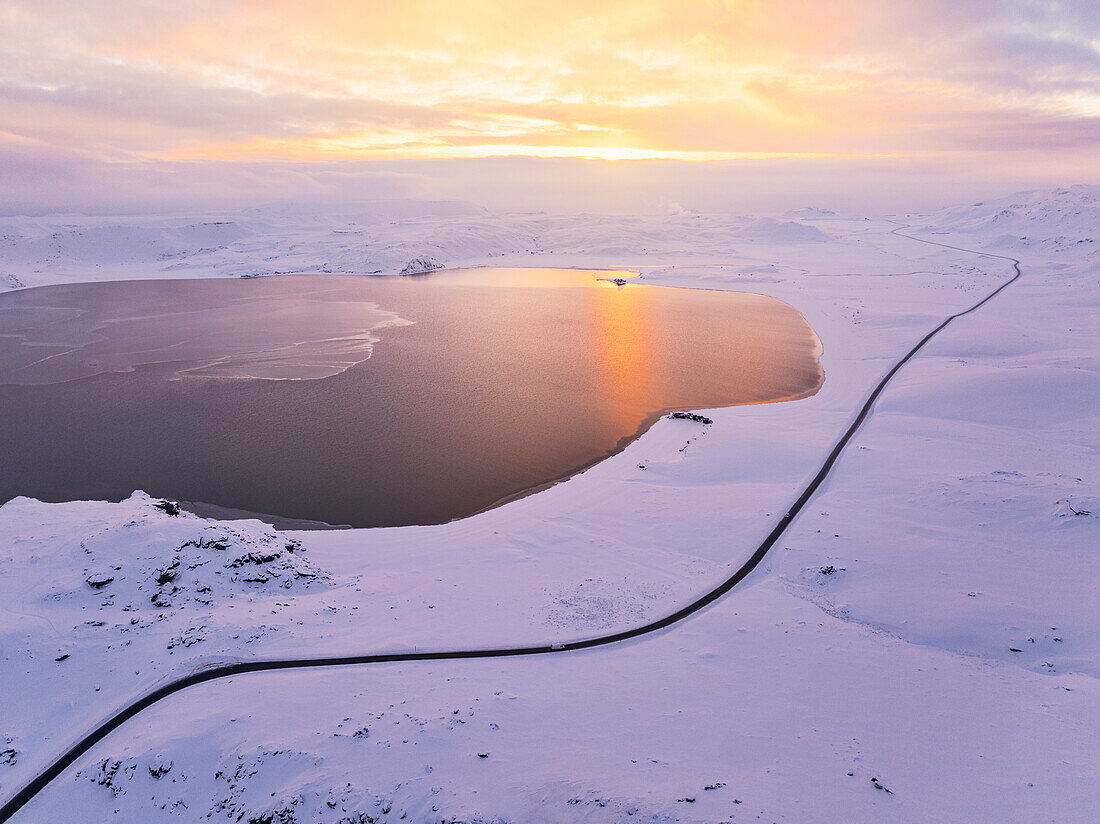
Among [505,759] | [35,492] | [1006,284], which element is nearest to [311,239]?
[35,492]

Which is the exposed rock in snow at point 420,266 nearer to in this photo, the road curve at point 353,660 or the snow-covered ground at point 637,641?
the snow-covered ground at point 637,641

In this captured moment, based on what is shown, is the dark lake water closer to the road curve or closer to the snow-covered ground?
the snow-covered ground

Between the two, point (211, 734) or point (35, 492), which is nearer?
point (211, 734)

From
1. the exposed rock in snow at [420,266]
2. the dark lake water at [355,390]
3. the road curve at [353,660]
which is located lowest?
the road curve at [353,660]

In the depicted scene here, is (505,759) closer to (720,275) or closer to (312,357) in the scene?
(312,357)

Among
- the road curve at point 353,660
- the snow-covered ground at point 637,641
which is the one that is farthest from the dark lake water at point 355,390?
the road curve at point 353,660
